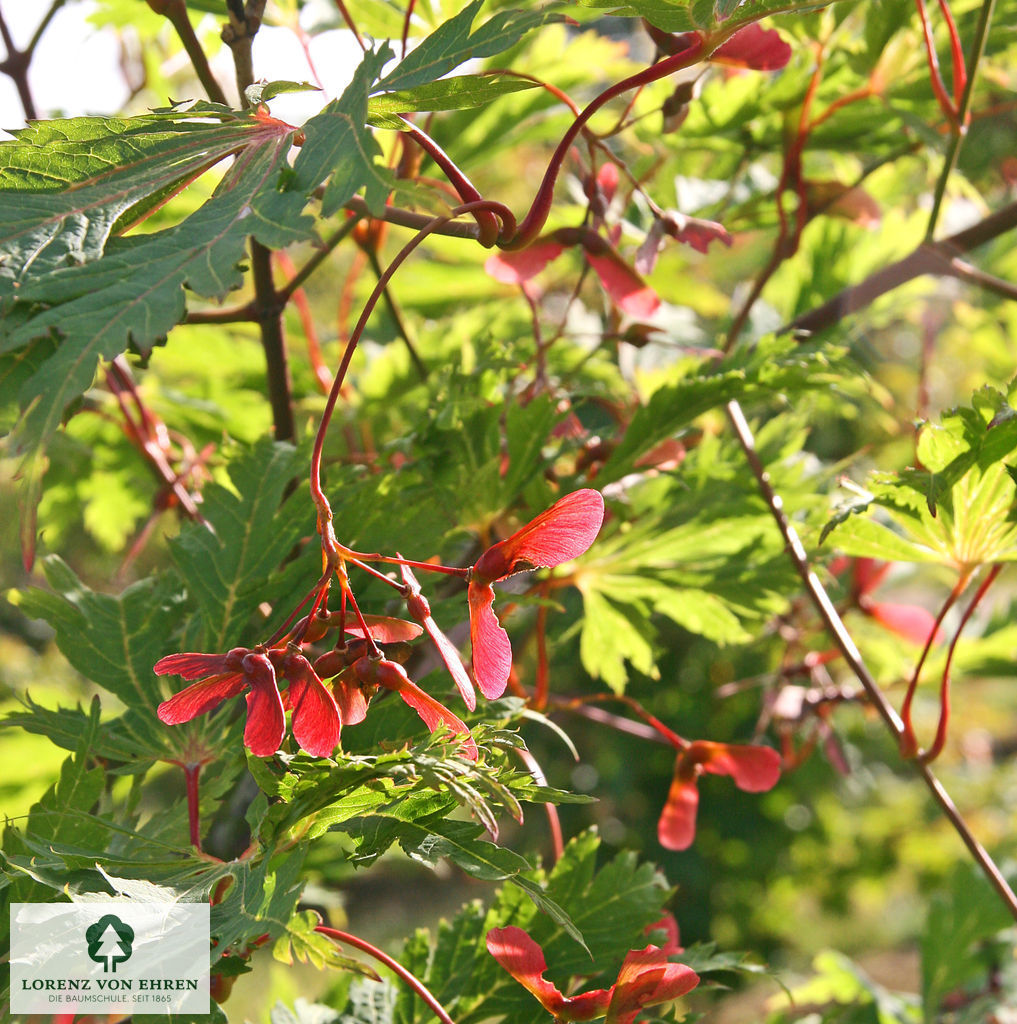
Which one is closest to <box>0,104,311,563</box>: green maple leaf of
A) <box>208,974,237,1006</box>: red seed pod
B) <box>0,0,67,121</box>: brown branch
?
<box>208,974,237,1006</box>: red seed pod

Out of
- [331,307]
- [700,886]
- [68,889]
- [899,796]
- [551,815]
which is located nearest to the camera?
[68,889]

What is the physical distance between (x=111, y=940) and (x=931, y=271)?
73cm

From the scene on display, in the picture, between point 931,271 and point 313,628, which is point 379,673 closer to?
point 313,628

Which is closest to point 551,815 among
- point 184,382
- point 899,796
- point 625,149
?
point 184,382

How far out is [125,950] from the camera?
1.38ft

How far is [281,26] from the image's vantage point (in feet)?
2.74

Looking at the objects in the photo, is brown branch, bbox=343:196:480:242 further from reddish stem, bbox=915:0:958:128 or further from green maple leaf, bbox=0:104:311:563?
reddish stem, bbox=915:0:958:128

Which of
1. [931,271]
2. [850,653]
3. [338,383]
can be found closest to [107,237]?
[338,383]

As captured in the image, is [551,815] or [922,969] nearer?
[551,815]

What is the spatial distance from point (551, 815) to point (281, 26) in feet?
2.30

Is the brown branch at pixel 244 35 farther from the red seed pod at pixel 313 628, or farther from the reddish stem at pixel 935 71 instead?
the reddish stem at pixel 935 71

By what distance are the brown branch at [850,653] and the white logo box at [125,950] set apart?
423 mm

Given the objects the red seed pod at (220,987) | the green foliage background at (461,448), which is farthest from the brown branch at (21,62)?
the red seed pod at (220,987)

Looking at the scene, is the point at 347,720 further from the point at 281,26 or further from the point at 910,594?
the point at 910,594
